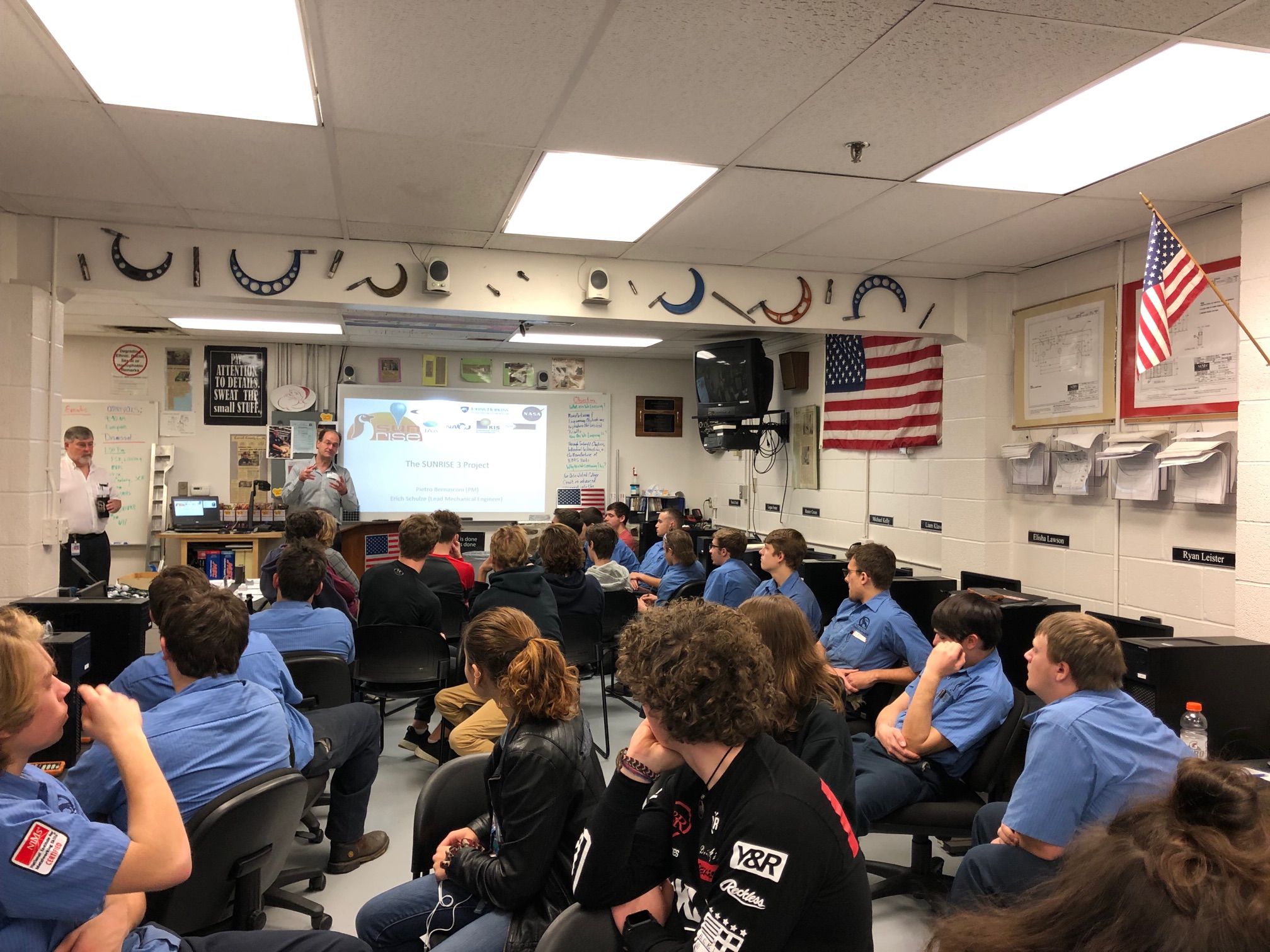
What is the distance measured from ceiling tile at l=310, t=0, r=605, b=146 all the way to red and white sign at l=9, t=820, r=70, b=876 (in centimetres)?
189

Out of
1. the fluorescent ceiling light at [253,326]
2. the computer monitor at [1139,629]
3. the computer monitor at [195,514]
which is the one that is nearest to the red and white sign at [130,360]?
the fluorescent ceiling light at [253,326]

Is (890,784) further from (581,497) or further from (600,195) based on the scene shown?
(581,497)

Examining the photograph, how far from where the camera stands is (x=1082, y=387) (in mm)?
4082

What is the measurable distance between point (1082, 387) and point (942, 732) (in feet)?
7.62

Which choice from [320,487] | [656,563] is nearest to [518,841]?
[656,563]

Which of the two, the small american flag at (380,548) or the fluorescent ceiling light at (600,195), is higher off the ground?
the fluorescent ceiling light at (600,195)

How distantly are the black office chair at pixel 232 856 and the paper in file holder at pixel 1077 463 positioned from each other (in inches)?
151

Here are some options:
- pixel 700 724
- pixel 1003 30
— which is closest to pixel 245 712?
pixel 700 724

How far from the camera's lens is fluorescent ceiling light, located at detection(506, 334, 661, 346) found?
23.7 feet

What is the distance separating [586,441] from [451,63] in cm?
648

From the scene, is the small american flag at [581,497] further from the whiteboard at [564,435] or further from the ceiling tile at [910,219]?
the ceiling tile at [910,219]

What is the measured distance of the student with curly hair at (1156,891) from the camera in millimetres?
606

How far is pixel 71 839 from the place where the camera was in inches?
48.5

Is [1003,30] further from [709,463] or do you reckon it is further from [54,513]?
[709,463]
